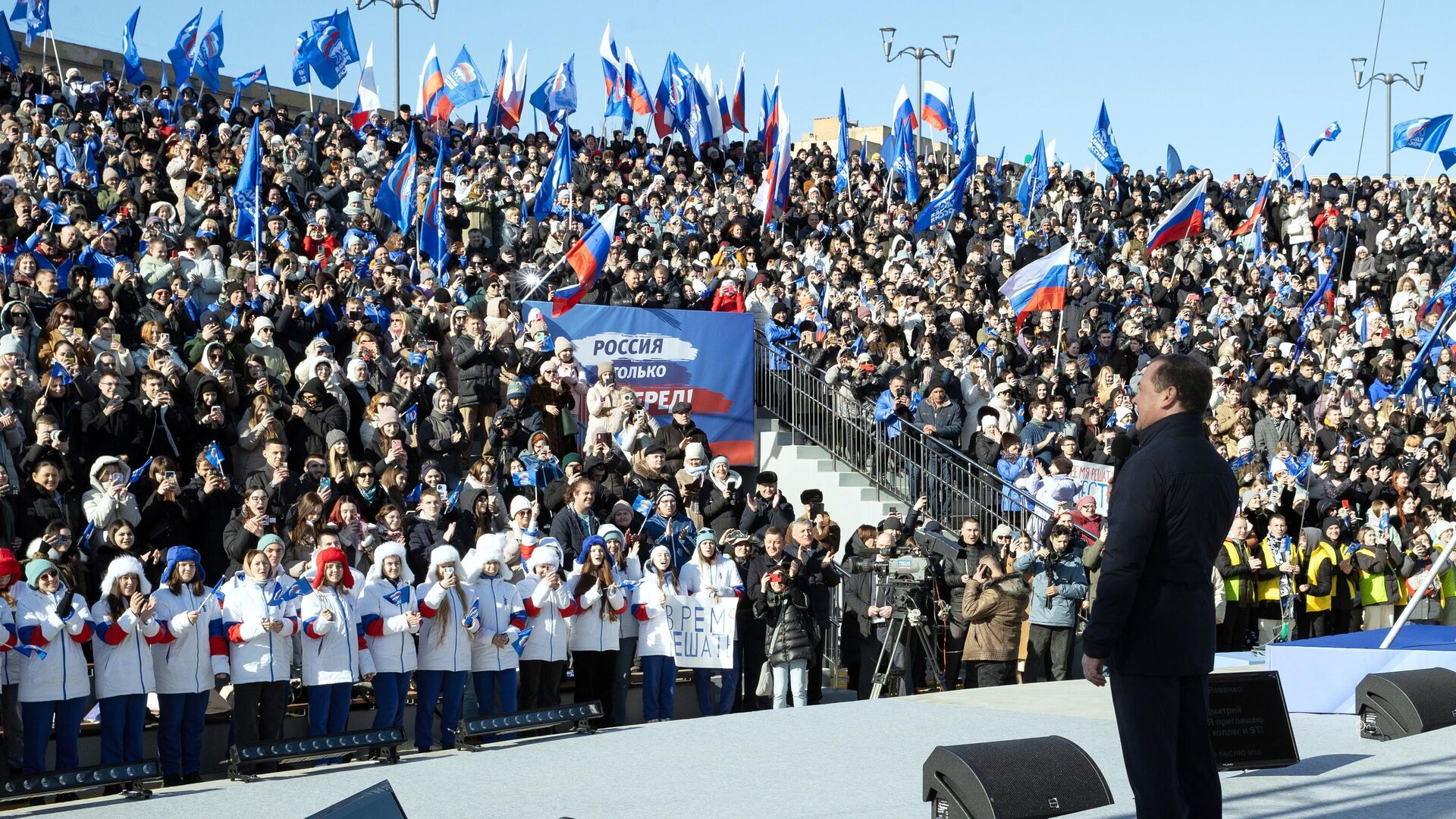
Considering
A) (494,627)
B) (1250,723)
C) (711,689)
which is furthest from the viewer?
(711,689)

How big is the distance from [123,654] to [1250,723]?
6.09 metres

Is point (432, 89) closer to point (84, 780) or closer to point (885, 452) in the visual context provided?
point (885, 452)

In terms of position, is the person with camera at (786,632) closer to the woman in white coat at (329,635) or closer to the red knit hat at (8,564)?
the woman in white coat at (329,635)

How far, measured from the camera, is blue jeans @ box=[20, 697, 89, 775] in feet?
30.4

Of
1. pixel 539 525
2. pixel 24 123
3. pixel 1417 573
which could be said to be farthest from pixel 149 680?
pixel 1417 573

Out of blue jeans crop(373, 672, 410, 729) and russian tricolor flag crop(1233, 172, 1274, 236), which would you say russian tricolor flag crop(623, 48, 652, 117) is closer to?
russian tricolor flag crop(1233, 172, 1274, 236)

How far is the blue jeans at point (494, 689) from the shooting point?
1111 cm

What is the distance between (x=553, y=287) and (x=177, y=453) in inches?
317

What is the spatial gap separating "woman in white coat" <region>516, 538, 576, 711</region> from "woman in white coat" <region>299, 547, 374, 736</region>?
4.47ft

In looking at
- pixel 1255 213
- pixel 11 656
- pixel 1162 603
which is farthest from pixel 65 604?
pixel 1255 213

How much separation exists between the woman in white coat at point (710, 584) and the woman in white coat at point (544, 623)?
1.24 m

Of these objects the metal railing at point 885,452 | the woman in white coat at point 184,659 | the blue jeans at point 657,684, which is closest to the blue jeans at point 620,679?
the blue jeans at point 657,684

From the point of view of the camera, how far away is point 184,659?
971cm

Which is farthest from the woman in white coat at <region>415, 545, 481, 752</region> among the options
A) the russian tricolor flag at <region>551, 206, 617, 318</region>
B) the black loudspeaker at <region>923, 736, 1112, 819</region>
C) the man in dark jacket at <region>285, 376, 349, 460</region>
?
the russian tricolor flag at <region>551, 206, 617, 318</region>
